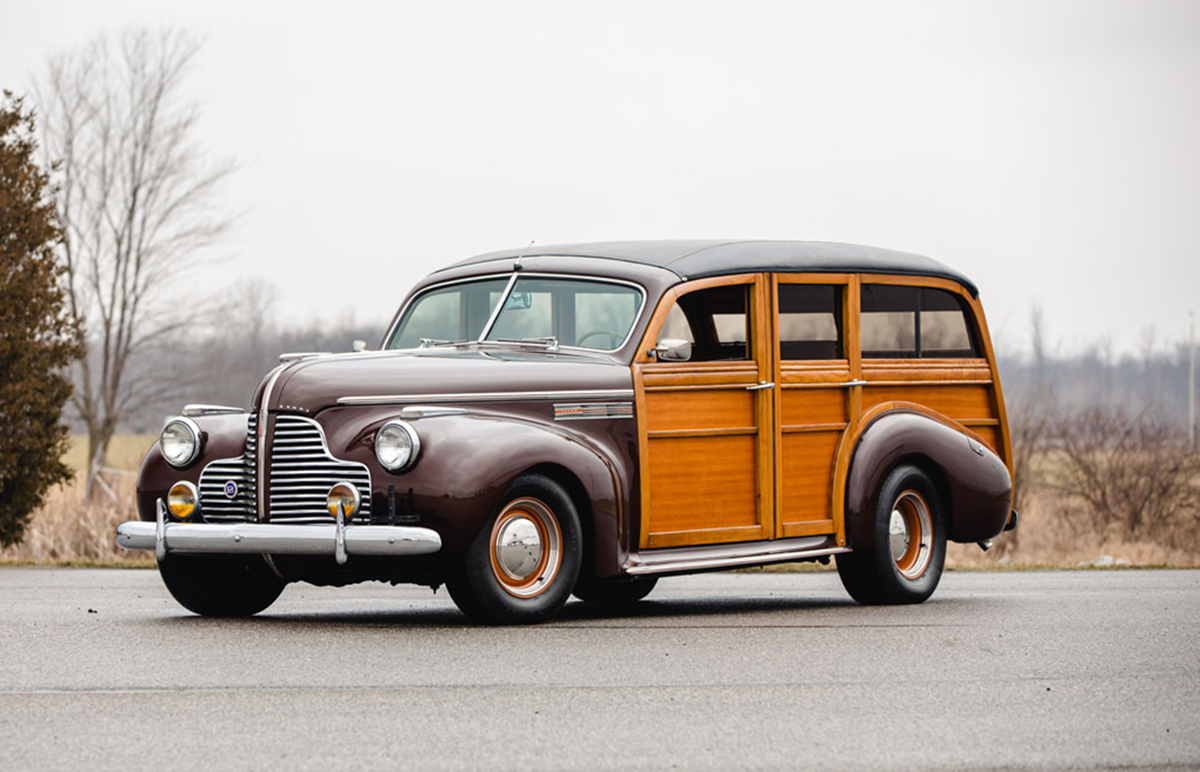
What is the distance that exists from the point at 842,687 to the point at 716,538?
343 cm

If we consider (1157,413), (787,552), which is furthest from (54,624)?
(1157,413)

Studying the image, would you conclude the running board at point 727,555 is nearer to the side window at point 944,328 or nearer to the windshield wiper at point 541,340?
the windshield wiper at point 541,340

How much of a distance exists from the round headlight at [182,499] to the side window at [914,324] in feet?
15.0

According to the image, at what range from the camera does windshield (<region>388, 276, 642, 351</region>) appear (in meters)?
11.2

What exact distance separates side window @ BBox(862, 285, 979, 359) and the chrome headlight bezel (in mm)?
3879

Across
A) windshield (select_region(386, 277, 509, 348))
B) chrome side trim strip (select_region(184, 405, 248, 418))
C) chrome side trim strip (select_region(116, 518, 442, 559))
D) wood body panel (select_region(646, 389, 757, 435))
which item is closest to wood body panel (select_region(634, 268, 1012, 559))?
wood body panel (select_region(646, 389, 757, 435))

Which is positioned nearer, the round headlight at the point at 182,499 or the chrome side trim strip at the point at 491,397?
the chrome side trim strip at the point at 491,397

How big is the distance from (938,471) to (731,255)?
7.32 ft

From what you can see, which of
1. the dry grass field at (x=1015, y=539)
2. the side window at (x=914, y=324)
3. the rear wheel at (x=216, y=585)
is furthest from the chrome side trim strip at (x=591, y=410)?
the dry grass field at (x=1015, y=539)

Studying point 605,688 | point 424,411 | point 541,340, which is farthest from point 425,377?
point 605,688

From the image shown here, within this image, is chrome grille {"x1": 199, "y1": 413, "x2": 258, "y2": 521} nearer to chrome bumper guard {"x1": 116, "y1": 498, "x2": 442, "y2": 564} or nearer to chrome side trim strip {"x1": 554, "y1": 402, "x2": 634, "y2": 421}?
chrome bumper guard {"x1": 116, "y1": 498, "x2": 442, "y2": 564}

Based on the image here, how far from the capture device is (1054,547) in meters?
27.5

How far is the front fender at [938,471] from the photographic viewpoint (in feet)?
39.2

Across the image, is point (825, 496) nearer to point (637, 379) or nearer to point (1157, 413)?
point (637, 379)
